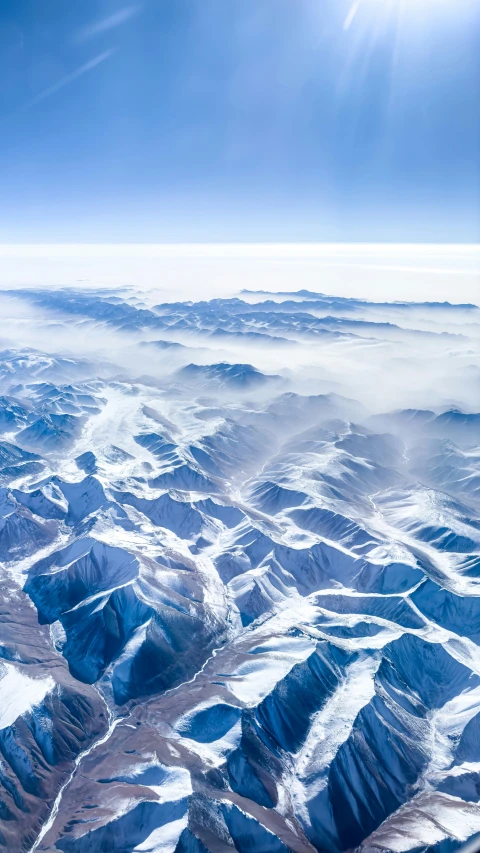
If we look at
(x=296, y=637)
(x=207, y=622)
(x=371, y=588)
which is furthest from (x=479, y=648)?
(x=207, y=622)

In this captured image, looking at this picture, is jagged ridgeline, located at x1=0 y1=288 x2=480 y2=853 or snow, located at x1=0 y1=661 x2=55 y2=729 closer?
jagged ridgeline, located at x1=0 y1=288 x2=480 y2=853

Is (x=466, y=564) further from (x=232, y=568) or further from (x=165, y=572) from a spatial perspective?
(x=165, y=572)

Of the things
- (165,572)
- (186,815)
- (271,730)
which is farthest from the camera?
(165,572)

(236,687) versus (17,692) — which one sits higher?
(236,687)

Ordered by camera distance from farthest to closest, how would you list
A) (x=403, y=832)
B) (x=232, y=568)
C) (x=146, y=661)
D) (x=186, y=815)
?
(x=232, y=568), (x=146, y=661), (x=403, y=832), (x=186, y=815)

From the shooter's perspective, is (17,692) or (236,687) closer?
(17,692)

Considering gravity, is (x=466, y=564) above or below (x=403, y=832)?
above

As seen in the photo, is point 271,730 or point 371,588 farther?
point 371,588

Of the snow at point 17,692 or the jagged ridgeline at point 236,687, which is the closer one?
the jagged ridgeline at point 236,687

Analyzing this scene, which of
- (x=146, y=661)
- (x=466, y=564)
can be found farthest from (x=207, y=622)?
(x=466, y=564)
